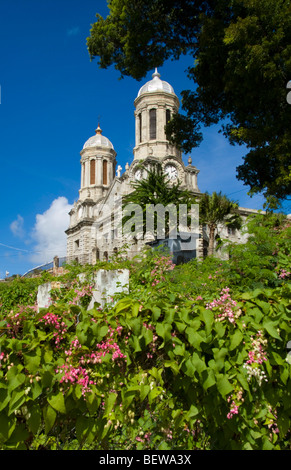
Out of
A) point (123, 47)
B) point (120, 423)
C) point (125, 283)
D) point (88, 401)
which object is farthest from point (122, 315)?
point (123, 47)

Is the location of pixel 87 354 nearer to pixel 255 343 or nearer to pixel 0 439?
pixel 0 439

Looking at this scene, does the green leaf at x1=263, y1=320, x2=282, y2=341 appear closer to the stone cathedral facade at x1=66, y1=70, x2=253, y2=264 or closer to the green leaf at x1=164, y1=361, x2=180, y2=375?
the green leaf at x1=164, y1=361, x2=180, y2=375

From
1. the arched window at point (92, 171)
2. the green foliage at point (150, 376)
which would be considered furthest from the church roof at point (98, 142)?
the green foliage at point (150, 376)

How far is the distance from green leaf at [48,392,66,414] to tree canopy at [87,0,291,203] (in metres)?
10.1

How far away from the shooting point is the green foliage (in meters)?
2.33

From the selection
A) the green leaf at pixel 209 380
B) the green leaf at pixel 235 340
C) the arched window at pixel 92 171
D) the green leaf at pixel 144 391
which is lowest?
the green leaf at pixel 144 391

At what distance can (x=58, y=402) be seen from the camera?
7.38 ft

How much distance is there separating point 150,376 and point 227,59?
35.2 feet

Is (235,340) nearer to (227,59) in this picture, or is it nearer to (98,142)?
(227,59)

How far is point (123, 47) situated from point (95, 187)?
35.5 meters

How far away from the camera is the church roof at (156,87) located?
139 feet

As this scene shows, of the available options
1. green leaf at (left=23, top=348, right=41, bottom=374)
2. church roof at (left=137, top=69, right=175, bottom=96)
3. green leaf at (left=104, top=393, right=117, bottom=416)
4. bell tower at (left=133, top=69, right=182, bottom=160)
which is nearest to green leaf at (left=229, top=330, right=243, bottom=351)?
green leaf at (left=104, top=393, right=117, bottom=416)

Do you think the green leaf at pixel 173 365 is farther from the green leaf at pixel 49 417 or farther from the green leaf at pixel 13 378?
the green leaf at pixel 13 378

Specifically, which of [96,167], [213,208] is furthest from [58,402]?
[96,167]
